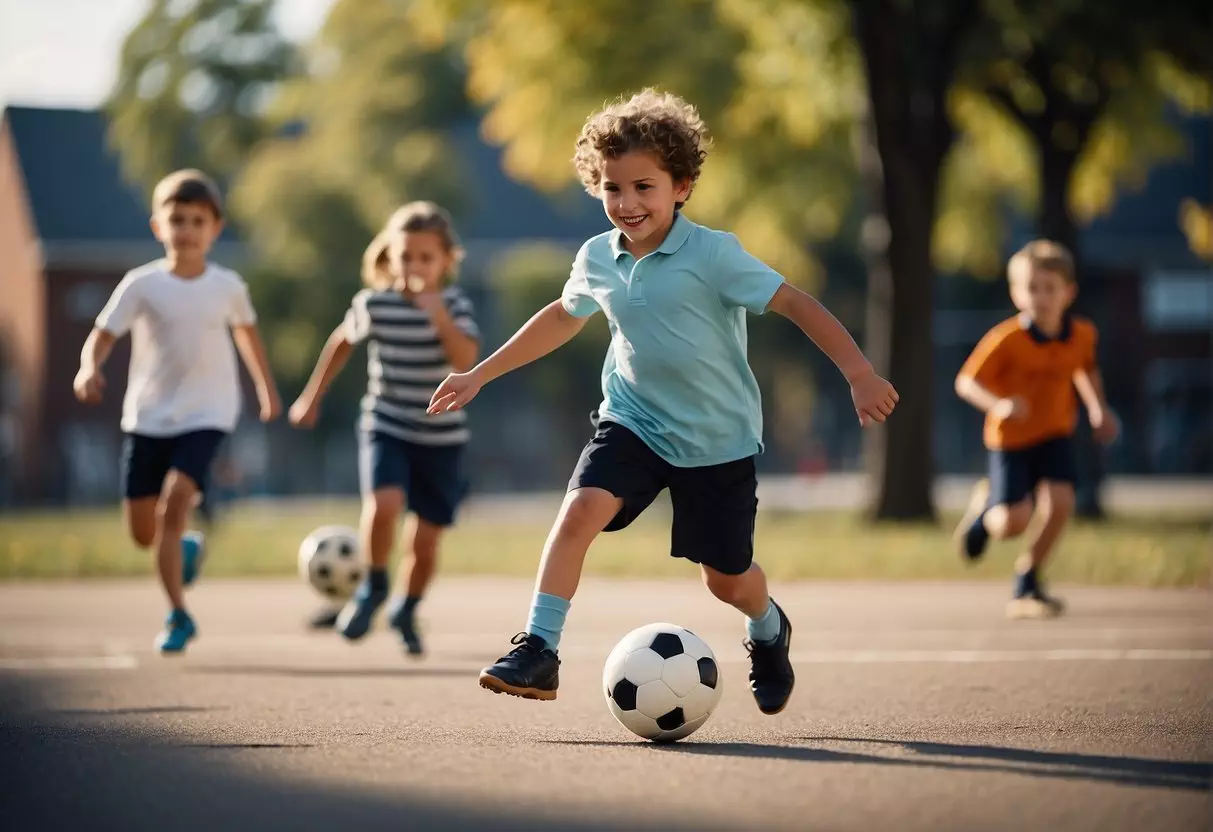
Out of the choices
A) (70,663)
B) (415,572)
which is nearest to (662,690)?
(415,572)

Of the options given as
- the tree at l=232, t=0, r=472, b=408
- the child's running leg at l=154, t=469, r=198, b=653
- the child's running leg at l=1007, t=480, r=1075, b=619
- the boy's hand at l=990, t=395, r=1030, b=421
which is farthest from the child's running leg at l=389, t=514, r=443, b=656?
the tree at l=232, t=0, r=472, b=408

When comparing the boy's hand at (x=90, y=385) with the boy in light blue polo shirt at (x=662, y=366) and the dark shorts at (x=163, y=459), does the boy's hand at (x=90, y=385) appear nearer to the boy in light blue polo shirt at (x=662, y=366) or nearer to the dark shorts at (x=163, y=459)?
the dark shorts at (x=163, y=459)

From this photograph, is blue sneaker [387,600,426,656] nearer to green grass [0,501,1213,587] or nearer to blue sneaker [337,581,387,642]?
blue sneaker [337,581,387,642]

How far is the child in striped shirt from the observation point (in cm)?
880

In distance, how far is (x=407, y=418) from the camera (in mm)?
8875

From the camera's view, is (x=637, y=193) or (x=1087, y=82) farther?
(x=1087, y=82)

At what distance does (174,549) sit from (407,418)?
1239 mm

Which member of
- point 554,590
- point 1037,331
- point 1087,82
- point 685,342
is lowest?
point 554,590

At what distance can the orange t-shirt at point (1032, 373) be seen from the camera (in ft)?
33.5

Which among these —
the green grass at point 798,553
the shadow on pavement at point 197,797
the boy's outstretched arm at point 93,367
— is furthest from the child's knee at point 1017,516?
the shadow on pavement at point 197,797

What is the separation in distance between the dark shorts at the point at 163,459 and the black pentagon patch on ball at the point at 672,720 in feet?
11.7

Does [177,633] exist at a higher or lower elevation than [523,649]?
lower

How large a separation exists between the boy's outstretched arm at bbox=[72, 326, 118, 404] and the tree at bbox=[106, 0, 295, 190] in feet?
133

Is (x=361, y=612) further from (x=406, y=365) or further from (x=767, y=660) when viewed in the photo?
(x=767, y=660)
